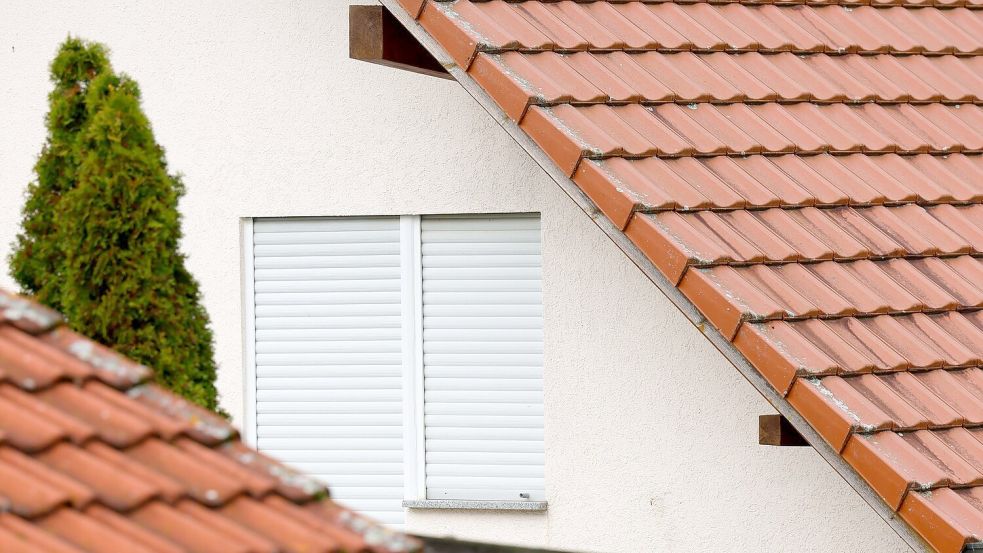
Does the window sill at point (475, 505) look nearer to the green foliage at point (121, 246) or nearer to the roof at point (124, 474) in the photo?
the green foliage at point (121, 246)

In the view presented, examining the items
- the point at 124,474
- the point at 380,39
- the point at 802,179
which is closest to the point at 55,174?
the point at 380,39

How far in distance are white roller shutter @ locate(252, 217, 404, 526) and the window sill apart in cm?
17

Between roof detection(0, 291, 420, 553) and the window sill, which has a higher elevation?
roof detection(0, 291, 420, 553)

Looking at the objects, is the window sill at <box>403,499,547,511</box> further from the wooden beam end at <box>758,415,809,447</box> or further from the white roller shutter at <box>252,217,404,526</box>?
the wooden beam end at <box>758,415,809,447</box>

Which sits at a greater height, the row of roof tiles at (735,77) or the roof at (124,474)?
the row of roof tiles at (735,77)

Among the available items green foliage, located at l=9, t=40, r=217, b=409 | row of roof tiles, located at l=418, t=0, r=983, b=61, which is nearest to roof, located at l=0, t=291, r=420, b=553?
green foliage, located at l=9, t=40, r=217, b=409

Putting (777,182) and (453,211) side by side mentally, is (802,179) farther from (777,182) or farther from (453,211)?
(453,211)

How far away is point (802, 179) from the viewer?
199 inches

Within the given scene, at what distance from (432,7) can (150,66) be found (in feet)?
7.39

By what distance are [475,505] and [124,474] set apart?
3.90 m

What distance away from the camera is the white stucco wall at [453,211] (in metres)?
5.76

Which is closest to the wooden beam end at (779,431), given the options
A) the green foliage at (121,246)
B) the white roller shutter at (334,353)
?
the green foliage at (121,246)

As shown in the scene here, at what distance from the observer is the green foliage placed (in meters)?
3.87

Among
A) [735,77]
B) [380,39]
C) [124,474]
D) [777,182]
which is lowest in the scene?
[124,474]
